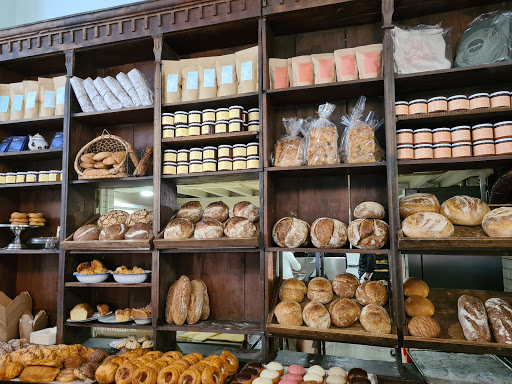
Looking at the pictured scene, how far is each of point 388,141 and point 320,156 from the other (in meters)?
0.40

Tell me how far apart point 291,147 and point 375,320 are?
1.13 m

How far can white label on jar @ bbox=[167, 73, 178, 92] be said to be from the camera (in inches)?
101

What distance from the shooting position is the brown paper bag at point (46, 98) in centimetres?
289

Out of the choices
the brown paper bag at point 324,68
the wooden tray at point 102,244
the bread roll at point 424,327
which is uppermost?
the brown paper bag at point 324,68

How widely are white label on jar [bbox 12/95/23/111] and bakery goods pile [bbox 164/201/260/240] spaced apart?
1.64 m

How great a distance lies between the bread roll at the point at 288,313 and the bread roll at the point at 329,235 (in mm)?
391

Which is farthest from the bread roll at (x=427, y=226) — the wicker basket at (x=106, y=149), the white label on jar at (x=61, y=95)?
the white label on jar at (x=61, y=95)

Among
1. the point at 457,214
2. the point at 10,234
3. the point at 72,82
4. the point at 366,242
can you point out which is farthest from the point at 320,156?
the point at 10,234

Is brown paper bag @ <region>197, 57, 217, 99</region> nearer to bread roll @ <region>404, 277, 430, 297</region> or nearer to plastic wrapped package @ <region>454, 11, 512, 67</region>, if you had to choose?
plastic wrapped package @ <region>454, 11, 512, 67</region>

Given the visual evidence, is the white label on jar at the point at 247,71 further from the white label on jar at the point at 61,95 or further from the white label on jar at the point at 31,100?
the white label on jar at the point at 31,100

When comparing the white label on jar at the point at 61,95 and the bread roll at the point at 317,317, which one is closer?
the bread roll at the point at 317,317

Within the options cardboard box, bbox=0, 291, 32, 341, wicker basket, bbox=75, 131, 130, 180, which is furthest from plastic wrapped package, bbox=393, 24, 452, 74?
cardboard box, bbox=0, 291, 32, 341

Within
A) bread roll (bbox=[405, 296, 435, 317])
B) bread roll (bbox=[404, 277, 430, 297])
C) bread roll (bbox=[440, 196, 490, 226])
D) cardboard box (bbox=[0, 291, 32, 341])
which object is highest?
bread roll (bbox=[440, 196, 490, 226])

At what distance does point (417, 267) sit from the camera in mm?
2395
